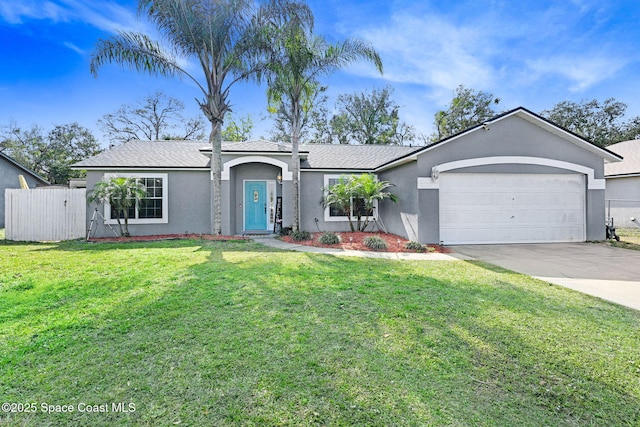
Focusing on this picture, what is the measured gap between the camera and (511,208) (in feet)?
33.4

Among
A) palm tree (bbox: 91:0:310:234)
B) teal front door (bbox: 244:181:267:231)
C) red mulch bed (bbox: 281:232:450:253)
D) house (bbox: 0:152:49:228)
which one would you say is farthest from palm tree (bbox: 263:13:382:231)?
house (bbox: 0:152:49:228)

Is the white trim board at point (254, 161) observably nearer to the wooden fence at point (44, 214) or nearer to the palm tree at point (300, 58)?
the palm tree at point (300, 58)

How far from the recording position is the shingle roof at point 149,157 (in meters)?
11.8

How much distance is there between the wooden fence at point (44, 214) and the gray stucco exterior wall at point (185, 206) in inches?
53.6

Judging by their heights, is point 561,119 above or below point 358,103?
below

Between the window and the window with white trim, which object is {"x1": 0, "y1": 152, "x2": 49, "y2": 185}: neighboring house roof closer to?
the window

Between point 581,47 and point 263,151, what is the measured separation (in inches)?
619

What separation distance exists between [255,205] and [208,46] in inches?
254

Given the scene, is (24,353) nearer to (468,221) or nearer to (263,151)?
(263,151)

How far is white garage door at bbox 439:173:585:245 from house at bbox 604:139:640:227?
5629 millimetres

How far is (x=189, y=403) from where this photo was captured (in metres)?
2.12

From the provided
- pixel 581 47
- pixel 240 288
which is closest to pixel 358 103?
pixel 581 47

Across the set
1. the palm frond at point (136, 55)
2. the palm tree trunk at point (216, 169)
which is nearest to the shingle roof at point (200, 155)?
the palm tree trunk at point (216, 169)

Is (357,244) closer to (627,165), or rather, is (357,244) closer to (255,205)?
(255,205)
